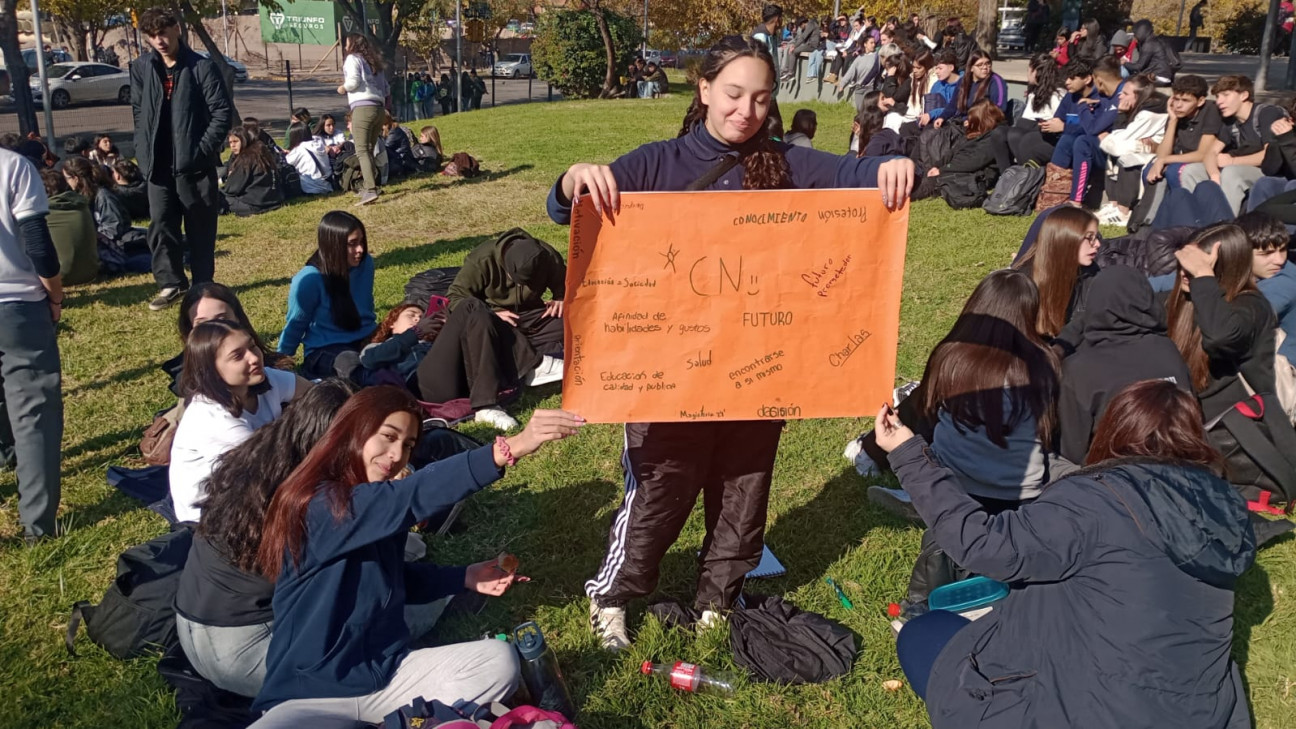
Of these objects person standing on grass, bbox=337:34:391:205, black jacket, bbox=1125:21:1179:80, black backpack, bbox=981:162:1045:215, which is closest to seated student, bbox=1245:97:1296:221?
black backpack, bbox=981:162:1045:215

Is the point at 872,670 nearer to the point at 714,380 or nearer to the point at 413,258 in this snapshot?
the point at 714,380

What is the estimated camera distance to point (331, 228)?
6.22 metres

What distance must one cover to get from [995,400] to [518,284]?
3723 millimetres

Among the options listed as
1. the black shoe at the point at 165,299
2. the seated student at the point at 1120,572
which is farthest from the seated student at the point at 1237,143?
the black shoe at the point at 165,299

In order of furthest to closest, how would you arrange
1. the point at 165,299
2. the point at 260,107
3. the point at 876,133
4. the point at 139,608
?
the point at 260,107
the point at 876,133
the point at 165,299
the point at 139,608

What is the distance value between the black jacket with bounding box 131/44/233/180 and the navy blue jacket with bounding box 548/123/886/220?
617cm

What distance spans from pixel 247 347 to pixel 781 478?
2.89m

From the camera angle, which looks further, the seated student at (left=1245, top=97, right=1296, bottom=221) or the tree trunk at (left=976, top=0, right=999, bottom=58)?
the tree trunk at (left=976, top=0, right=999, bottom=58)

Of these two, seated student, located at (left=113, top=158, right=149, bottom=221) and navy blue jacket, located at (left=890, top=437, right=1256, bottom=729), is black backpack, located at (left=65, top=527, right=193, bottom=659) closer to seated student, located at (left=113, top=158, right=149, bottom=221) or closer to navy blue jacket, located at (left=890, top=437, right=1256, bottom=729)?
navy blue jacket, located at (left=890, top=437, right=1256, bottom=729)

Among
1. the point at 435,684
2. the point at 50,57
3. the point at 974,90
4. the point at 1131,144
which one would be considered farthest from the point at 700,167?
the point at 50,57

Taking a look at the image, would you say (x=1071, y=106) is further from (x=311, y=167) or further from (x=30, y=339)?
(x=30, y=339)

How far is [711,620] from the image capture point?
3887 mm

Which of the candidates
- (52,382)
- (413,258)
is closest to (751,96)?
(52,382)

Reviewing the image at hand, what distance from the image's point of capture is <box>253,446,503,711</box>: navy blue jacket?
2.96 meters
